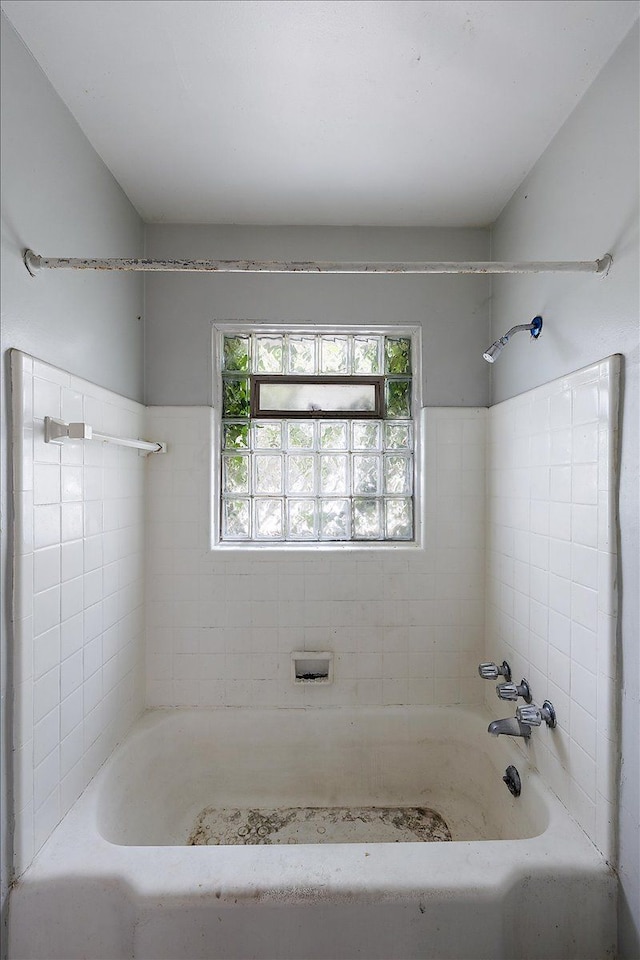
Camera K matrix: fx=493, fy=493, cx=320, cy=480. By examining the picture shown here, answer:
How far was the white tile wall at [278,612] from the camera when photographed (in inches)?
83.0

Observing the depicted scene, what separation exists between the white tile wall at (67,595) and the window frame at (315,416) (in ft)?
1.17

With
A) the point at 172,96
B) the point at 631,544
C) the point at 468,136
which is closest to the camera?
the point at 631,544

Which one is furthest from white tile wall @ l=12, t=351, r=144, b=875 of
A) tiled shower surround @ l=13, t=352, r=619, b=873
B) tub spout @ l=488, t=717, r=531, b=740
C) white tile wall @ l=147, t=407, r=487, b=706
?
tub spout @ l=488, t=717, r=531, b=740

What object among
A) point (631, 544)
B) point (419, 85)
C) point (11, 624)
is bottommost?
point (11, 624)

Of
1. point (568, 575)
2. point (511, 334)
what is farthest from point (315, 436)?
point (568, 575)

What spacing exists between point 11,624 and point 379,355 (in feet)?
5.67

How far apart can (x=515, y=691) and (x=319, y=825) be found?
36.7 inches

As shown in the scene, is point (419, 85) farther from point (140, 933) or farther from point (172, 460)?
point (140, 933)

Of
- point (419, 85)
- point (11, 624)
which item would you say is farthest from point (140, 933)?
point (419, 85)

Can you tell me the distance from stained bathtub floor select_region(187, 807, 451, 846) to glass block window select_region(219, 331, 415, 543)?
1.08 meters

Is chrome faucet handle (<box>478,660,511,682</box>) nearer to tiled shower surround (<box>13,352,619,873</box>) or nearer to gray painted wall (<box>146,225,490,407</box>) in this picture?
tiled shower surround (<box>13,352,619,873</box>)

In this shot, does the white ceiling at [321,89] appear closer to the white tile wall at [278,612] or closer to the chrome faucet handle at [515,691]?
the white tile wall at [278,612]

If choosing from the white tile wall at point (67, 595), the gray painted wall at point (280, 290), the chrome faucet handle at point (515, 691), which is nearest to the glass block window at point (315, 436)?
the gray painted wall at point (280, 290)

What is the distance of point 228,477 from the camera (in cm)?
224
